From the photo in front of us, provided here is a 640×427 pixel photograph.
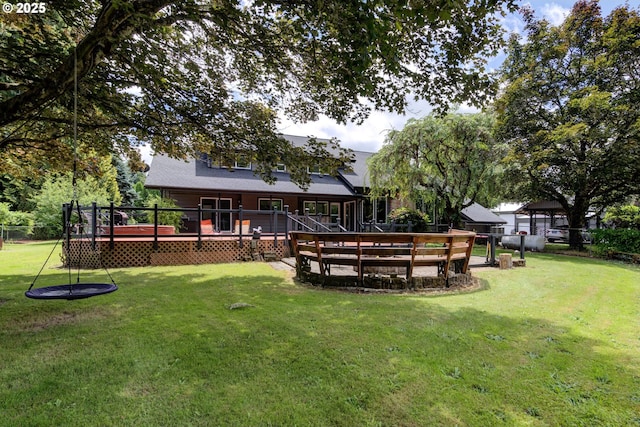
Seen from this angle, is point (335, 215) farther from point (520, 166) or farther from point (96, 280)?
point (96, 280)

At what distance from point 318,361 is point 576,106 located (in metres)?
19.5

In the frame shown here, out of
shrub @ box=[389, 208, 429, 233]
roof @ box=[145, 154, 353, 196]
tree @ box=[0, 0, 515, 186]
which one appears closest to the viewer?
tree @ box=[0, 0, 515, 186]

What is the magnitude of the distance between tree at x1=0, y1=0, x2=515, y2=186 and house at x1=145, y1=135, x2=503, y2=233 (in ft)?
22.8

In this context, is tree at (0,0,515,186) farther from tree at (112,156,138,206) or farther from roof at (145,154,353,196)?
tree at (112,156,138,206)

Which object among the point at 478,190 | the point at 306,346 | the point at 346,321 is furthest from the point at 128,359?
the point at 478,190

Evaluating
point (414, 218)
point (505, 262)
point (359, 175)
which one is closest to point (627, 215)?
point (414, 218)

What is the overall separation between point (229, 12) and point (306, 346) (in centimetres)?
510

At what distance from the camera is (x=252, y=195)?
19156 millimetres

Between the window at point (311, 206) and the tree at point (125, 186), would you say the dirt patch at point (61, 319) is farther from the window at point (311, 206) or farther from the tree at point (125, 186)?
the tree at point (125, 186)

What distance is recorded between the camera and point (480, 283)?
7715 millimetres

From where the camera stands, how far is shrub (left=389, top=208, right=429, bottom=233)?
20.1m

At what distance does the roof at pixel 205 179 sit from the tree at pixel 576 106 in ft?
35.2

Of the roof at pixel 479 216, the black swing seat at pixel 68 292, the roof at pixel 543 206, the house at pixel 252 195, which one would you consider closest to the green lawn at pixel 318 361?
the black swing seat at pixel 68 292

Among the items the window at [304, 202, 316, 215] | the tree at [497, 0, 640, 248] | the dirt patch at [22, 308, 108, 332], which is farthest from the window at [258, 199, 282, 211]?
the dirt patch at [22, 308, 108, 332]
